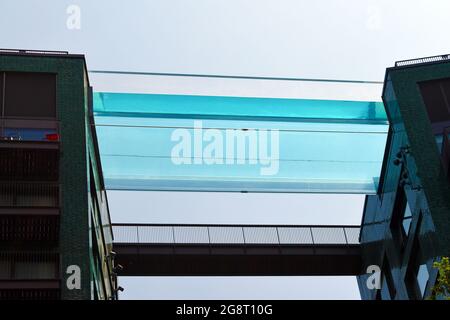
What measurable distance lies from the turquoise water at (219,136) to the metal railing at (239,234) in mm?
9372

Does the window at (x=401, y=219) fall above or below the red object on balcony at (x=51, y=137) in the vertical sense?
below

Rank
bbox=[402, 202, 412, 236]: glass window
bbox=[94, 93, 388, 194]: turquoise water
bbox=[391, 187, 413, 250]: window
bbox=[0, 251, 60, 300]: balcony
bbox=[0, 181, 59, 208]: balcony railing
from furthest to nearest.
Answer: bbox=[391, 187, 413, 250]: window, bbox=[402, 202, 412, 236]: glass window, bbox=[94, 93, 388, 194]: turquoise water, bbox=[0, 181, 59, 208]: balcony railing, bbox=[0, 251, 60, 300]: balcony

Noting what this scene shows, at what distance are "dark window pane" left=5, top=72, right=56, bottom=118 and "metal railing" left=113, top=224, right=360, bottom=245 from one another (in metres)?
11.4

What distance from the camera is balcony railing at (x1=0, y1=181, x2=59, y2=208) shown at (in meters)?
31.4

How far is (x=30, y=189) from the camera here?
31734mm

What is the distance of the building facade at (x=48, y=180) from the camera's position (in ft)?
99.0

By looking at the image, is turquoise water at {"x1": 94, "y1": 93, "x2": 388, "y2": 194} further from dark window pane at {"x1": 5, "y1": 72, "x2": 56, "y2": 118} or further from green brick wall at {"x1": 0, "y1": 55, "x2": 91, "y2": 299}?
dark window pane at {"x1": 5, "y1": 72, "x2": 56, "y2": 118}

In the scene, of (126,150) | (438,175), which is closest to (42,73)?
(126,150)

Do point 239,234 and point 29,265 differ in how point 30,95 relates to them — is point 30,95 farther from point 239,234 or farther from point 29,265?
point 239,234

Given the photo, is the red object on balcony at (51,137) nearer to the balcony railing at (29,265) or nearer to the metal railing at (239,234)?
the balcony railing at (29,265)

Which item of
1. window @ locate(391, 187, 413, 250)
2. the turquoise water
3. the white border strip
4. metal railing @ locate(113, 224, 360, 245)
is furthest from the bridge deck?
the white border strip

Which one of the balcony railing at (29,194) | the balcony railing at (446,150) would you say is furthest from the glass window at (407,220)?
the balcony railing at (29,194)

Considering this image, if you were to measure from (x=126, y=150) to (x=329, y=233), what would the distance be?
1490 cm

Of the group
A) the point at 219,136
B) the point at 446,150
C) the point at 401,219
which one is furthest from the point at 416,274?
the point at 219,136
